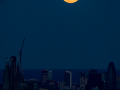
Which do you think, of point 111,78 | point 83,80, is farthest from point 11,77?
point 83,80

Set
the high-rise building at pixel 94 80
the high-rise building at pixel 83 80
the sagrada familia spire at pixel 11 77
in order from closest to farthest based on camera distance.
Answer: the sagrada familia spire at pixel 11 77, the high-rise building at pixel 94 80, the high-rise building at pixel 83 80

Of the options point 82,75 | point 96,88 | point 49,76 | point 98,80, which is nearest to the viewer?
point 96,88

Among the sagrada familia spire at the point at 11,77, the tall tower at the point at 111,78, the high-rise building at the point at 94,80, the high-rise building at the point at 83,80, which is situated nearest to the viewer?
the sagrada familia spire at the point at 11,77

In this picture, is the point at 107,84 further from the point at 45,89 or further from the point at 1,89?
the point at 1,89

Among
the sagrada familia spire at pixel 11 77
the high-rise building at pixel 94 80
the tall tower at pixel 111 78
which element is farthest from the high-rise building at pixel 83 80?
the sagrada familia spire at pixel 11 77

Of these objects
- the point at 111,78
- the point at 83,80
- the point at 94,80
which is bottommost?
the point at 83,80

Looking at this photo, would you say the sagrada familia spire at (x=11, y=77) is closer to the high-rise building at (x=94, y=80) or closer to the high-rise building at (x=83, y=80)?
the high-rise building at (x=94, y=80)

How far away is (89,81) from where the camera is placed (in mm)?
147125

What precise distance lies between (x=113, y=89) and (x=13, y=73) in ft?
171

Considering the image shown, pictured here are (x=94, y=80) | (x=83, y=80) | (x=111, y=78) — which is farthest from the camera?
(x=83, y=80)

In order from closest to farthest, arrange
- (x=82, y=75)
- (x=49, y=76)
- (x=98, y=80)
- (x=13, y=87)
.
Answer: (x=13, y=87) < (x=98, y=80) < (x=82, y=75) < (x=49, y=76)

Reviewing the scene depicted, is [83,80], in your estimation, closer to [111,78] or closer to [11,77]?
[111,78]

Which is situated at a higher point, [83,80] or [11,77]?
[11,77]

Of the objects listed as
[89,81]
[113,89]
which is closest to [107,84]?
[113,89]
